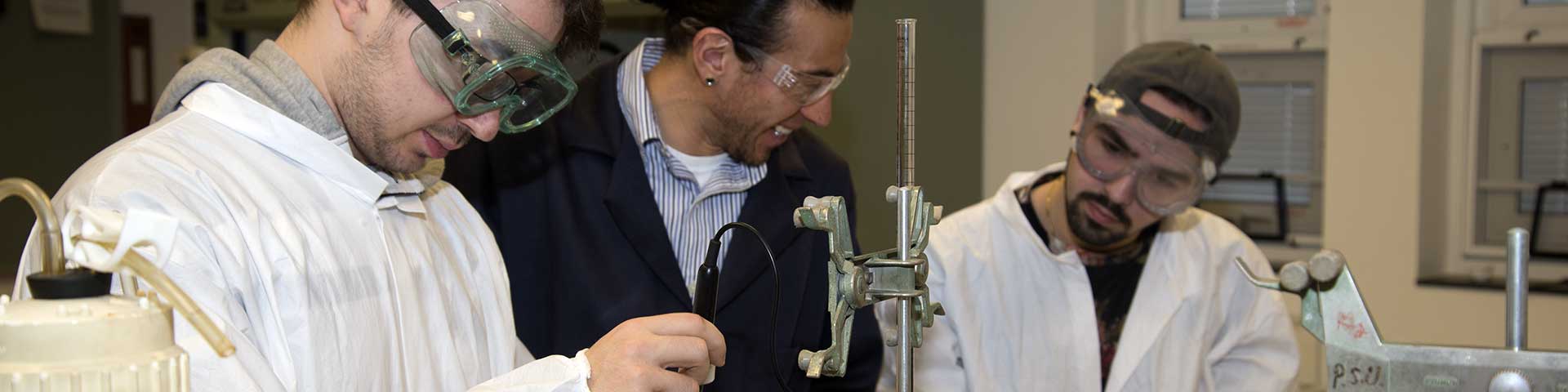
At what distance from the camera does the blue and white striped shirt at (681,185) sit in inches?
77.8

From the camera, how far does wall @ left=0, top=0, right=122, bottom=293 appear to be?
3.70 meters

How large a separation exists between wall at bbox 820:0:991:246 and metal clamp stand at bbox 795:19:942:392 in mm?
1682

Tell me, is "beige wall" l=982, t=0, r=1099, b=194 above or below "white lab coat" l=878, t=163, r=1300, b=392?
above

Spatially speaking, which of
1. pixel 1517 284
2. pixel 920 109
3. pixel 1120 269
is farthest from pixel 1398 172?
pixel 1517 284

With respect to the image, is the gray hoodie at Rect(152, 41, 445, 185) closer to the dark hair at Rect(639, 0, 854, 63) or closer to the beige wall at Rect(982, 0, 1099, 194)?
the dark hair at Rect(639, 0, 854, 63)

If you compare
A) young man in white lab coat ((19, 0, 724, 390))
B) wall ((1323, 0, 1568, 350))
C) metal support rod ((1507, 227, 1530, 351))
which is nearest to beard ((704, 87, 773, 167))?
young man in white lab coat ((19, 0, 724, 390))

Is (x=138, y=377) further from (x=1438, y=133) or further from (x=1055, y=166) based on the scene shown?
(x=1438, y=133)

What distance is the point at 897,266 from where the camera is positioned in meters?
1.19

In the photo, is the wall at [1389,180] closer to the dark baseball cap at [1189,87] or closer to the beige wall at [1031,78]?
the beige wall at [1031,78]

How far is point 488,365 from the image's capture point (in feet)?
5.15

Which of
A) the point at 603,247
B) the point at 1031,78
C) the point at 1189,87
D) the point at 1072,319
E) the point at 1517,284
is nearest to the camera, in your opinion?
the point at 1517,284

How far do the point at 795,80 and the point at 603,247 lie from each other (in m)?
0.40

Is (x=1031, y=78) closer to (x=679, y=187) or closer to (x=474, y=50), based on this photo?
(x=679, y=187)

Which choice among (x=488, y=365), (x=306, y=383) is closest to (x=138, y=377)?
(x=306, y=383)
